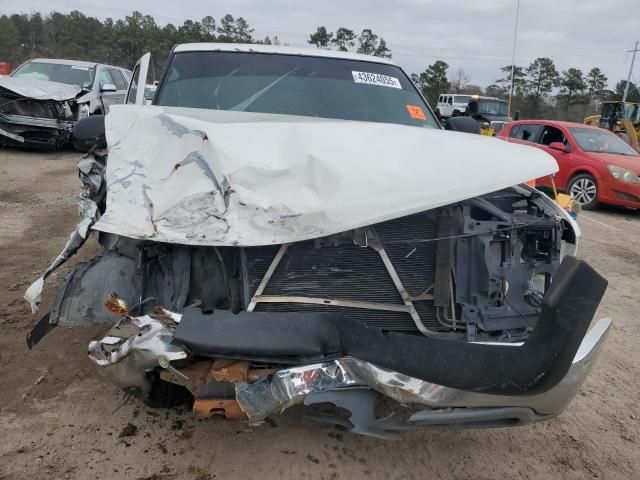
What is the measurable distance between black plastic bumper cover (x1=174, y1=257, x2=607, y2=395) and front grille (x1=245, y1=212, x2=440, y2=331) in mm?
261

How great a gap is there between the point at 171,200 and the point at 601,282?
160 cm

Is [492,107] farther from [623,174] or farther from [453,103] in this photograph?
[623,174]

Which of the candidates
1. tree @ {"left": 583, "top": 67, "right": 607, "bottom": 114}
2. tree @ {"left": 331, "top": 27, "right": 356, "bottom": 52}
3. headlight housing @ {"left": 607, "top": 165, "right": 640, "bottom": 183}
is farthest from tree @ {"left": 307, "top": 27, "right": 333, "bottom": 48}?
headlight housing @ {"left": 607, "top": 165, "right": 640, "bottom": 183}

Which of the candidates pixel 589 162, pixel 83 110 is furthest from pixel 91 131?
pixel 589 162

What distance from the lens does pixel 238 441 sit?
2533mm

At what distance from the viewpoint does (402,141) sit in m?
2.41

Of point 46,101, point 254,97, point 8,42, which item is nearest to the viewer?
point 254,97

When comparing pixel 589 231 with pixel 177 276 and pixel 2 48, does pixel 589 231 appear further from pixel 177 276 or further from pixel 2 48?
pixel 2 48

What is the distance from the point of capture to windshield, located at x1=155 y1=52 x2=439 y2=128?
3467 mm

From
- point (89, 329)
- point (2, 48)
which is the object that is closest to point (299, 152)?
point (89, 329)

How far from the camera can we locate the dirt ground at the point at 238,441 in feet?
7.65

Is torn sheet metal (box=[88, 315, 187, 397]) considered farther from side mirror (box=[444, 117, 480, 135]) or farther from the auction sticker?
side mirror (box=[444, 117, 480, 135])

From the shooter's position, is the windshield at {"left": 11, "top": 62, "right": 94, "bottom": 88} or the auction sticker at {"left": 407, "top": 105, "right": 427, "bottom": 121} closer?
the auction sticker at {"left": 407, "top": 105, "right": 427, "bottom": 121}

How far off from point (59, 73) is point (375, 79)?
9251 mm
